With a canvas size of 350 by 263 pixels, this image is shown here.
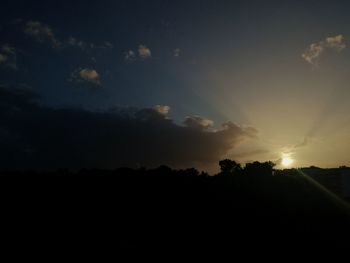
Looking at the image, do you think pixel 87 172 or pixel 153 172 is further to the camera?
pixel 153 172

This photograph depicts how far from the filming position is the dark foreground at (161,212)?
21.5 meters

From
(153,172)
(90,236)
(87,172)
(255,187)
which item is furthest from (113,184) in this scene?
(255,187)

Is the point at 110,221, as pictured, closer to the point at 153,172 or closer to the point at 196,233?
the point at 196,233

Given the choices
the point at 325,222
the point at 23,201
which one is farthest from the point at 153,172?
the point at 325,222

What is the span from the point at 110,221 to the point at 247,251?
8626 millimetres

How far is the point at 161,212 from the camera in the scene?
26.2m

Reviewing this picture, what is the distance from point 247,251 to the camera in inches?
890

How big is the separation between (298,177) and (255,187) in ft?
25.9

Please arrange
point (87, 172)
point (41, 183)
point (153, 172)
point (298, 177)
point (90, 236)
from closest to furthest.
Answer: point (90, 236), point (41, 183), point (87, 172), point (153, 172), point (298, 177)

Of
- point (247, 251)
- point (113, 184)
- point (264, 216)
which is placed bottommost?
point (247, 251)

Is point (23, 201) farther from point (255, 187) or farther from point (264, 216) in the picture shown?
point (255, 187)

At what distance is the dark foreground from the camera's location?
70.6 ft

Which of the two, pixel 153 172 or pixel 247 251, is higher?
pixel 153 172

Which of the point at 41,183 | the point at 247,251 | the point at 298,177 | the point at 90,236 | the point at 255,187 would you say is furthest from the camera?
the point at 298,177
